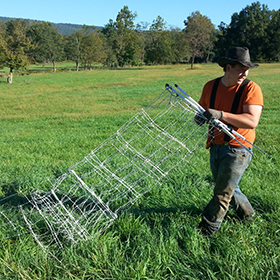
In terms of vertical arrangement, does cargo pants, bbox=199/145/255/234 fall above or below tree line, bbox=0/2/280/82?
below

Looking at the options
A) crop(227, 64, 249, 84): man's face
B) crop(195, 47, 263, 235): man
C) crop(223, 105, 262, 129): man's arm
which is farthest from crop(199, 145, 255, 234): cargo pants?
crop(227, 64, 249, 84): man's face

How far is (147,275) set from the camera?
8.82 feet

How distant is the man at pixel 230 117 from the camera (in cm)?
283

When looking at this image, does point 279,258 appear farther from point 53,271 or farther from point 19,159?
point 19,159

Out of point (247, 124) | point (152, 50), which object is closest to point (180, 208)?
point (247, 124)

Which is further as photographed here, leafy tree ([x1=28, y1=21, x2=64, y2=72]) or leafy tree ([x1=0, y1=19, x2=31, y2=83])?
leafy tree ([x1=28, y1=21, x2=64, y2=72])

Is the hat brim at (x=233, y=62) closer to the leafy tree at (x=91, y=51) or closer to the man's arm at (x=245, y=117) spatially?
the man's arm at (x=245, y=117)

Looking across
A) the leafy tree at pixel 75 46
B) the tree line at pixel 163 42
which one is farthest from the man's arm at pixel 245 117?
the leafy tree at pixel 75 46

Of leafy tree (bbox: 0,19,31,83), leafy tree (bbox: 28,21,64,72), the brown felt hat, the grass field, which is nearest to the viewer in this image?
the grass field

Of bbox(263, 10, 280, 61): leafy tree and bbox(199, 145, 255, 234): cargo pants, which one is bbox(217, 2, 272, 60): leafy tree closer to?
bbox(263, 10, 280, 61): leafy tree

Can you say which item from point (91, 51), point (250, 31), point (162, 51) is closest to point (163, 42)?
point (162, 51)

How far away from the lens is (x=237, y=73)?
9.63 ft

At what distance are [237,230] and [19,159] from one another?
15.0 feet

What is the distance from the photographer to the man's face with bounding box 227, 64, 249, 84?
2906 millimetres
